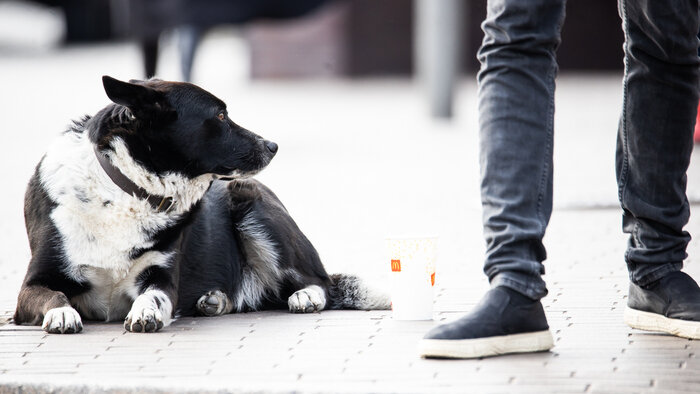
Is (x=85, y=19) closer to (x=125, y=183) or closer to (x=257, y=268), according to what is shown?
(x=257, y=268)

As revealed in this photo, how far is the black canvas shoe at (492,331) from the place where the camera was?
3104mm

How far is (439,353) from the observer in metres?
3.12

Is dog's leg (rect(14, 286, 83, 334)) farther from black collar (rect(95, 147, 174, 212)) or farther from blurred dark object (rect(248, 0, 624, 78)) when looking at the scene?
blurred dark object (rect(248, 0, 624, 78))

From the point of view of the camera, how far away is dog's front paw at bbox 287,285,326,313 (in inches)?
160

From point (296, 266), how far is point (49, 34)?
27915 mm

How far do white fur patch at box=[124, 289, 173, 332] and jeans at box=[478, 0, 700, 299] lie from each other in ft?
4.03

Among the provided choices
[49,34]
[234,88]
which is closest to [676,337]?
[234,88]

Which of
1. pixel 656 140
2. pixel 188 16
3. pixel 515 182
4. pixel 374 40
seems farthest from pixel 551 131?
pixel 374 40

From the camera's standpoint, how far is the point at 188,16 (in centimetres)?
1145

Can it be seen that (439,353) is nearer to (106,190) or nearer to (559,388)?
(559,388)

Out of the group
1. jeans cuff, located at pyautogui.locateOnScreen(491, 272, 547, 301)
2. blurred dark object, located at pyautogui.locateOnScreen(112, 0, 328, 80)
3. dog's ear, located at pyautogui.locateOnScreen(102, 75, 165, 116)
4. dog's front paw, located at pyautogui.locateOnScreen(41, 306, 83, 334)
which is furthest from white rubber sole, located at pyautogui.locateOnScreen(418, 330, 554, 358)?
blurred dark object, located at pyautogui.locateOnScreen(112, 0, 328, 80)

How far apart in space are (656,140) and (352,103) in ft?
37.6

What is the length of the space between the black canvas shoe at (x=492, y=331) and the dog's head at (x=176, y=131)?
1.28 m

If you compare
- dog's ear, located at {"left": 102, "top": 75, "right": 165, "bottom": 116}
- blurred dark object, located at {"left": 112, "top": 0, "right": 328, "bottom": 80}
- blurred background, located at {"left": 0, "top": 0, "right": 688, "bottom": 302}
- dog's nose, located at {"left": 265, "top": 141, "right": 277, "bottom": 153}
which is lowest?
blurred background, located at {"left": 0, "top": 0, "right": 688, "bottom": 302}
